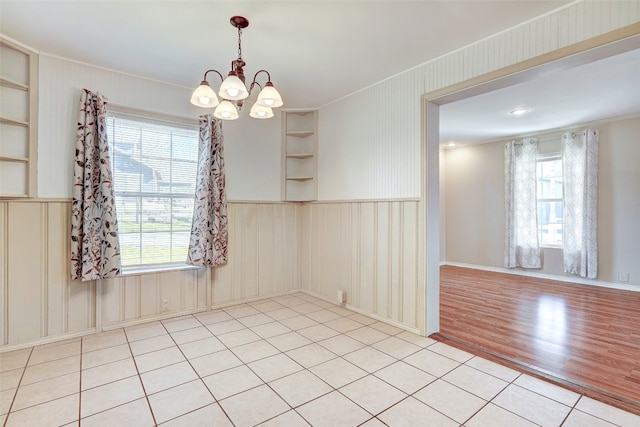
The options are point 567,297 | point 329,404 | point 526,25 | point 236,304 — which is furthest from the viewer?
point 567,297

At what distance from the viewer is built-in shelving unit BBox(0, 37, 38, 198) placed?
2.53 m

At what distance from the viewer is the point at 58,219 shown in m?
2.80

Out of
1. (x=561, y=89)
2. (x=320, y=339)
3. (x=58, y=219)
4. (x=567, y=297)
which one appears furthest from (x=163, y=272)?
(x=567, y=297)

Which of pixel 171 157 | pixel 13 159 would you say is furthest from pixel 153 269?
pixel 13 159

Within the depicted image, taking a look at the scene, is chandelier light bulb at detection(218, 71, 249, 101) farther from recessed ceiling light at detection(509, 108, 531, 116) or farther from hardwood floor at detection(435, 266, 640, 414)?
recessed ceiling light at detection(509, 108, 531, 116)

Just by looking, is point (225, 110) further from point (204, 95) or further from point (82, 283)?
point (82, 283)

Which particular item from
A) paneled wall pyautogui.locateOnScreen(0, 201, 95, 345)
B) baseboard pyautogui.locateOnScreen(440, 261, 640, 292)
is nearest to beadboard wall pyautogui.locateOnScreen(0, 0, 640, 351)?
paneled wall pyautogui.locateOnScreen(0, 201, 95, 345)

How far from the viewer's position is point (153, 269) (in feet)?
10.9

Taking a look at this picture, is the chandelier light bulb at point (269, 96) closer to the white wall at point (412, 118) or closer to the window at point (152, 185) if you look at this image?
the white wall at point (412, 118)

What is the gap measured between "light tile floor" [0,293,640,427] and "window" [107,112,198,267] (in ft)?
2.78

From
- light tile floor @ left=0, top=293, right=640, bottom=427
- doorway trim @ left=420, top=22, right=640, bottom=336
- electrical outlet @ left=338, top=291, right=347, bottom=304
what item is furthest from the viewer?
electrical outlet @ left=338, top=291, right=347, bottom=304

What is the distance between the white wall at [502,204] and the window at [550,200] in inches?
8.8

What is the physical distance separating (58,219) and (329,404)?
2782mm

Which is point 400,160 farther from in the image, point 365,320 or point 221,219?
point 221,219
